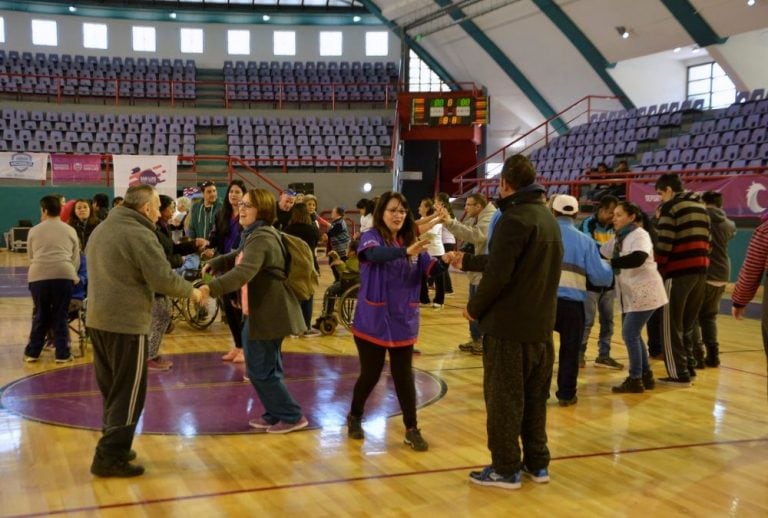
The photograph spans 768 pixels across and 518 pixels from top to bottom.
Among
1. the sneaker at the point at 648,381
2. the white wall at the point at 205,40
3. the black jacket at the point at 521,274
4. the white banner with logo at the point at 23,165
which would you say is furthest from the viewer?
the white wall at the point at 205,40

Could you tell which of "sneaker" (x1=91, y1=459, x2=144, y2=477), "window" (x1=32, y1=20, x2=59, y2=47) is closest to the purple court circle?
"sneaker" (x1=91, y1=459, x2=144, y2=477)

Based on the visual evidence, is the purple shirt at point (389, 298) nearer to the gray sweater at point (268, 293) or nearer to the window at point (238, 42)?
the gray sweater at point (268, 293)

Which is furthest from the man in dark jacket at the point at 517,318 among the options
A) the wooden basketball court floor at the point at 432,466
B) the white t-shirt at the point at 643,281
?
the white t-shirt at the point at 643,281

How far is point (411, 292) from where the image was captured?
4.56 m

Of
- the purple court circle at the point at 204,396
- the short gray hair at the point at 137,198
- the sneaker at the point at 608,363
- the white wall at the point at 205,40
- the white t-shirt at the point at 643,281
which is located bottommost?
the sneaker at the point at 608,363

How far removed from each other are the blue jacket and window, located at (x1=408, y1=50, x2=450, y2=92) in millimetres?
23248

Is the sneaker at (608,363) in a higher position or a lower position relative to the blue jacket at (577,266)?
lower

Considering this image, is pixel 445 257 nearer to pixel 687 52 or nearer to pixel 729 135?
pixel 729 135

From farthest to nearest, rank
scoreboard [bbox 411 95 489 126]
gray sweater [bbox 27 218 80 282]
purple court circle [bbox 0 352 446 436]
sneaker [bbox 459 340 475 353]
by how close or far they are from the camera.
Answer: scoreboard [bbox 411 95 489 126] < sneaker [bbox 459 340 475 353] < gray sweater [bbox 27 218 80 282] < purple court circle [bbox 0 352 446 436]

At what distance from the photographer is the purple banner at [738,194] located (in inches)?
481

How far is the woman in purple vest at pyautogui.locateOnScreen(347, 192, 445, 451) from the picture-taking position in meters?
4.52

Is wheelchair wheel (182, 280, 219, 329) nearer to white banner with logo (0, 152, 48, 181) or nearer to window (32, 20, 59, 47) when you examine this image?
white banner with logo (0, 152, 48, 181)

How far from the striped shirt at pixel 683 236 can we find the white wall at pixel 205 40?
2312 cm

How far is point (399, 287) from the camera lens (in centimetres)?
452
